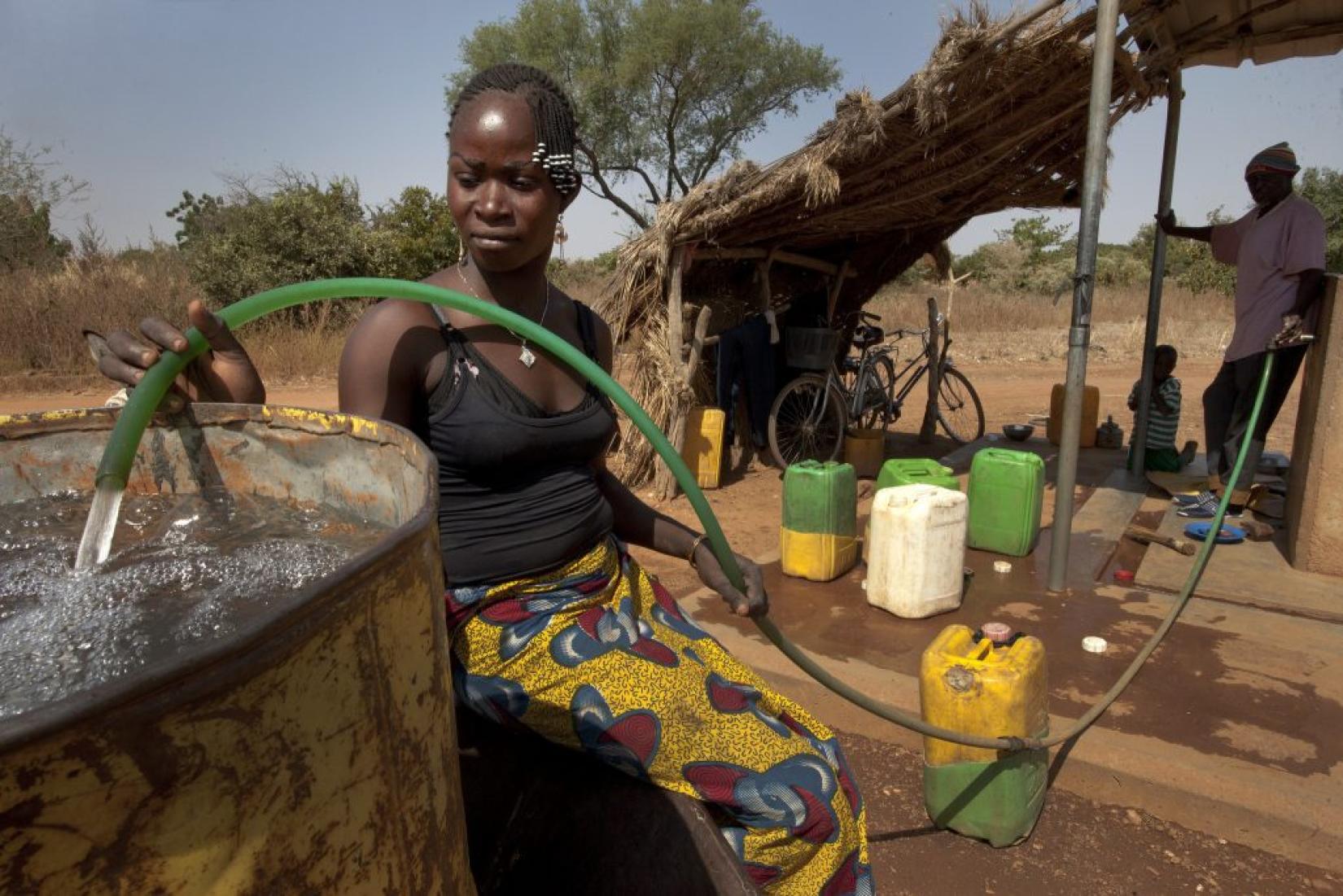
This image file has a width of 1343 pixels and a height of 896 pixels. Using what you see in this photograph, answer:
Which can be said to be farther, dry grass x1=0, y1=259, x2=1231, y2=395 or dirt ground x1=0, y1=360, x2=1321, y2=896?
dry grass x1=0, y1=259, x2=1231, y2=395

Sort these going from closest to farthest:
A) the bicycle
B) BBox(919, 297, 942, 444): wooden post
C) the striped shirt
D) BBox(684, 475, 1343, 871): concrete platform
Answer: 1. BBox(684, 475, 1343, 871): concrete platform
2. the striped shirt
3. the bicycle
4. BBox(919, 297, 942, 444): wooden post

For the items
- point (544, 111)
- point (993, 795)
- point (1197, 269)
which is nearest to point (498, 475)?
point (544, 111)

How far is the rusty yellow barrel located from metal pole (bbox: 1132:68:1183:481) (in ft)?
21.1

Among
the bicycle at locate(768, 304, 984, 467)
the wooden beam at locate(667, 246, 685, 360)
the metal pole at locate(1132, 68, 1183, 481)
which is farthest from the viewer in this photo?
the bicycle at locate(768, 304, 984, 467)

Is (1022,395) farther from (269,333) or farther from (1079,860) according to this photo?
(269,333)

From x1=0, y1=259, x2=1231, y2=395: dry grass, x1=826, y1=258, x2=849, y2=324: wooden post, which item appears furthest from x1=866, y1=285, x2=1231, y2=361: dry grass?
x1=826, y1=258, x2=849, y2=324: wooden post

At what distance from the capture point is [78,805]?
0.43 meters

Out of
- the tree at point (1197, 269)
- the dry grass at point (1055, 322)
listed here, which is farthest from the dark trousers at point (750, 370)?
the tree at point (1197, 269)

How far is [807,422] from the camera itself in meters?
7.64

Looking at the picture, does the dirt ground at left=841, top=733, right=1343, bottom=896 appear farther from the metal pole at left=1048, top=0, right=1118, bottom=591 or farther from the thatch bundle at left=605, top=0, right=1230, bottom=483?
the thatch bundle at left=605, top=0, right=1230, bottom=483

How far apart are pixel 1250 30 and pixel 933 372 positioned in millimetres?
3631

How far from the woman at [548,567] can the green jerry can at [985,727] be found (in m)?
0.98

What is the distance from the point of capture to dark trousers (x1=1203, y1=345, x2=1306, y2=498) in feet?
16.7

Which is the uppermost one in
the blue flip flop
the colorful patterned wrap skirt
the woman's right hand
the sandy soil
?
the woman's right hand
